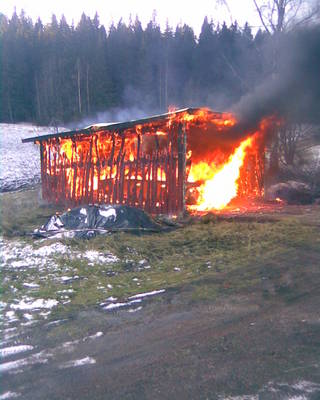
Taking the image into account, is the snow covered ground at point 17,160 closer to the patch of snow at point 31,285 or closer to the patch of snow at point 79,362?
the patch of snow at point 31,285

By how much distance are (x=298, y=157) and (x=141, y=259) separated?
15675 millimetres

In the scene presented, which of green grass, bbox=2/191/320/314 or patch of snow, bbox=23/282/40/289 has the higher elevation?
green grass, bbox=2/191/320/314

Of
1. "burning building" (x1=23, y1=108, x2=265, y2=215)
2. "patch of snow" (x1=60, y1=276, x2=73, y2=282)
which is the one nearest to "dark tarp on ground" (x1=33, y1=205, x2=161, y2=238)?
"burning building" (x1=23, y1=108, x2=265, y2=215)

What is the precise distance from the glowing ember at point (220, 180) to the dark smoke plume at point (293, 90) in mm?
1415

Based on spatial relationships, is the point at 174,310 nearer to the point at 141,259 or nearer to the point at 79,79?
the point at 141,259

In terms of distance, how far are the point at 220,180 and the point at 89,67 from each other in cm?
3634

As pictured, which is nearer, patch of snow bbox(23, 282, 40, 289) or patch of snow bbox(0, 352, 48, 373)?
patch of snow bbox(0, 352, 48, 373)

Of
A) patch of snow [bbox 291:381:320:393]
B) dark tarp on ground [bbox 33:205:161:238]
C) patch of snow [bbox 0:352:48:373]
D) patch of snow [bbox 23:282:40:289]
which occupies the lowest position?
patch of snow [bbox 0:352:48:373]

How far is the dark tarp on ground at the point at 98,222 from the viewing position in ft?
33.5

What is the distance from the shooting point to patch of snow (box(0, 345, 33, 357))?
4295 mm

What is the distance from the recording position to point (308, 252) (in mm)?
7809

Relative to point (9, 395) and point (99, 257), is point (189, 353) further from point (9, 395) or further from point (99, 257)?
point (99, 257)

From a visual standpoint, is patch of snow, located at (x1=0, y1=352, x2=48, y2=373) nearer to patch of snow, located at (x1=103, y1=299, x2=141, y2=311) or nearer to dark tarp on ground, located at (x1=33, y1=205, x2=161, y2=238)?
patch of snow, located at (x1=103, y1=299, x2=141, y2=311)

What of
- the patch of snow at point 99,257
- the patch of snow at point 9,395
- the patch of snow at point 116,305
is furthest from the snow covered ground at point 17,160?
the patch of snow at point 9,395
